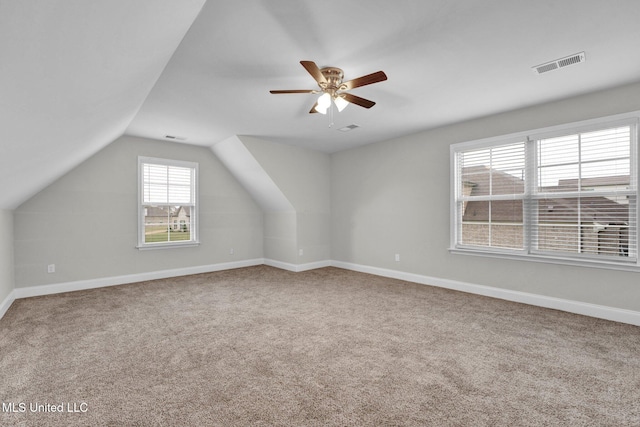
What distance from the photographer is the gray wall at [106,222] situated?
4090 millimetres

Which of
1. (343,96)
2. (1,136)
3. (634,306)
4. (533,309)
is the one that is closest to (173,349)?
(1,136)

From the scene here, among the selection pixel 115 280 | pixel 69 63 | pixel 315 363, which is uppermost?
pixel 69 63

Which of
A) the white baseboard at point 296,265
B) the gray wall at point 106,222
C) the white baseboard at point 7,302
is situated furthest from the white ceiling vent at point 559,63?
the white baseboard at point 7,302

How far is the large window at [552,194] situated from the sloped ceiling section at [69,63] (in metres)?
3.89

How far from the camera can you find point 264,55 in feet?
8.08

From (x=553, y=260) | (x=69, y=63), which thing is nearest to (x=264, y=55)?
(x=69, y=63)

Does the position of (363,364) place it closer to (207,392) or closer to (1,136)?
(207,392)

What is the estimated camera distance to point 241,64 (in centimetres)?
260

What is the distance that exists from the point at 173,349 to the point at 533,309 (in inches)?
151

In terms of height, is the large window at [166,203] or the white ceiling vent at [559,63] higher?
the white ceiling vent at [559,63]

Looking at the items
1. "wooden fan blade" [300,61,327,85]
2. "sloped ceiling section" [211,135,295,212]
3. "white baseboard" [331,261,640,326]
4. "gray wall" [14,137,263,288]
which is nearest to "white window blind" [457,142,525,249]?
"white baseboard" [331,261,640,326]

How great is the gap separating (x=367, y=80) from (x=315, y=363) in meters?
2.31

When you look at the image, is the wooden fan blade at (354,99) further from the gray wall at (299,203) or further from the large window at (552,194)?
the gray wall at (299,203)

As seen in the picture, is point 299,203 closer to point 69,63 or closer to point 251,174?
point 251,174
